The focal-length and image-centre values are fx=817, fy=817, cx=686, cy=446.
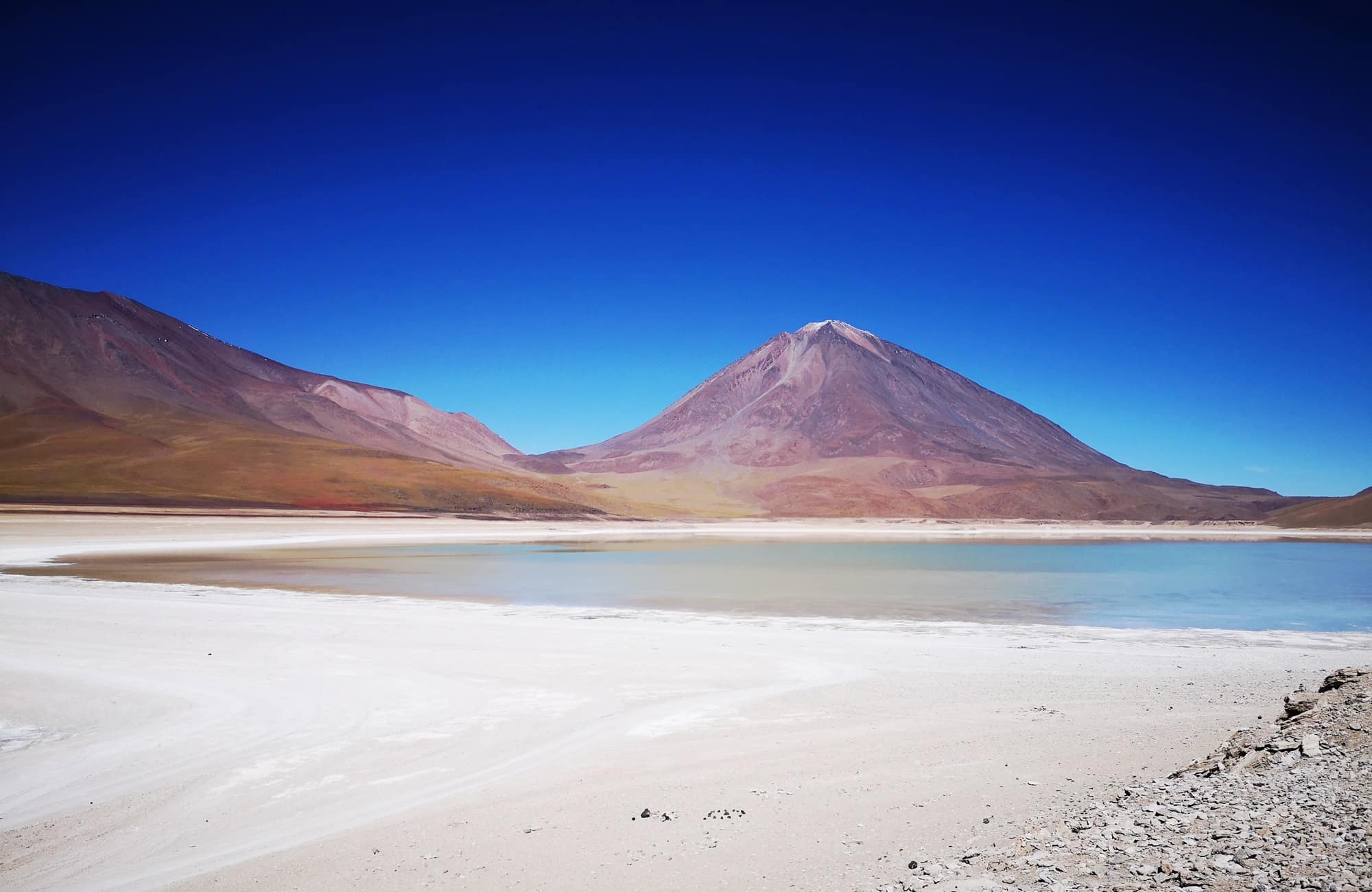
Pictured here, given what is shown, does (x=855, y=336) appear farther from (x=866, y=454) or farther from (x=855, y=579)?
(x=855, y=579)

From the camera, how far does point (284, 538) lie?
38.9 meters

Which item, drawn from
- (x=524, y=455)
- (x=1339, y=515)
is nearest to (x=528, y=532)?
(x=1339, y=515)

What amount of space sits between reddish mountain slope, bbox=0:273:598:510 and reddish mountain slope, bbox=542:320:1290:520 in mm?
31544

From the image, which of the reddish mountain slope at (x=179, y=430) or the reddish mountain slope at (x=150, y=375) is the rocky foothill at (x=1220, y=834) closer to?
the reddish mountain slope at (x=179, y=430)

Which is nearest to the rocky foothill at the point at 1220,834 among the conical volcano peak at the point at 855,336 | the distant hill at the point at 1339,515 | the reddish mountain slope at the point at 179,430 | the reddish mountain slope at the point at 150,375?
the reddish mountain slope at the point at 179,430

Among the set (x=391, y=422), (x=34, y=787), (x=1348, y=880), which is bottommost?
(x=34, y=787)

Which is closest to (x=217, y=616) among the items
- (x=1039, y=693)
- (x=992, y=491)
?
(x=1039, y=693)

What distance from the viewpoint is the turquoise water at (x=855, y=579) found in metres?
16.4

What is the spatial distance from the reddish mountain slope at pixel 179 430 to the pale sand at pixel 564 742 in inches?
2500

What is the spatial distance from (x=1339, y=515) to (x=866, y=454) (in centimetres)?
8334

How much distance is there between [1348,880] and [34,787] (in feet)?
25.0

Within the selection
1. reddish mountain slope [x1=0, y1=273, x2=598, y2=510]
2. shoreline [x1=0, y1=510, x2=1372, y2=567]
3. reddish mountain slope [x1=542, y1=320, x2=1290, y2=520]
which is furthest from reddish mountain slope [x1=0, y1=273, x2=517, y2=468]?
shoreline [x1=0, y1=510, x2=1372, y2=567]

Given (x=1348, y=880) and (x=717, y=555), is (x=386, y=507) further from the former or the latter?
(x=1348, y=880)

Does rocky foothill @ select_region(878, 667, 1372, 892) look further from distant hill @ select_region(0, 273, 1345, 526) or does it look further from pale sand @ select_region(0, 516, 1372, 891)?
distant hill @ select_region(0, 273, 1345, 526)
